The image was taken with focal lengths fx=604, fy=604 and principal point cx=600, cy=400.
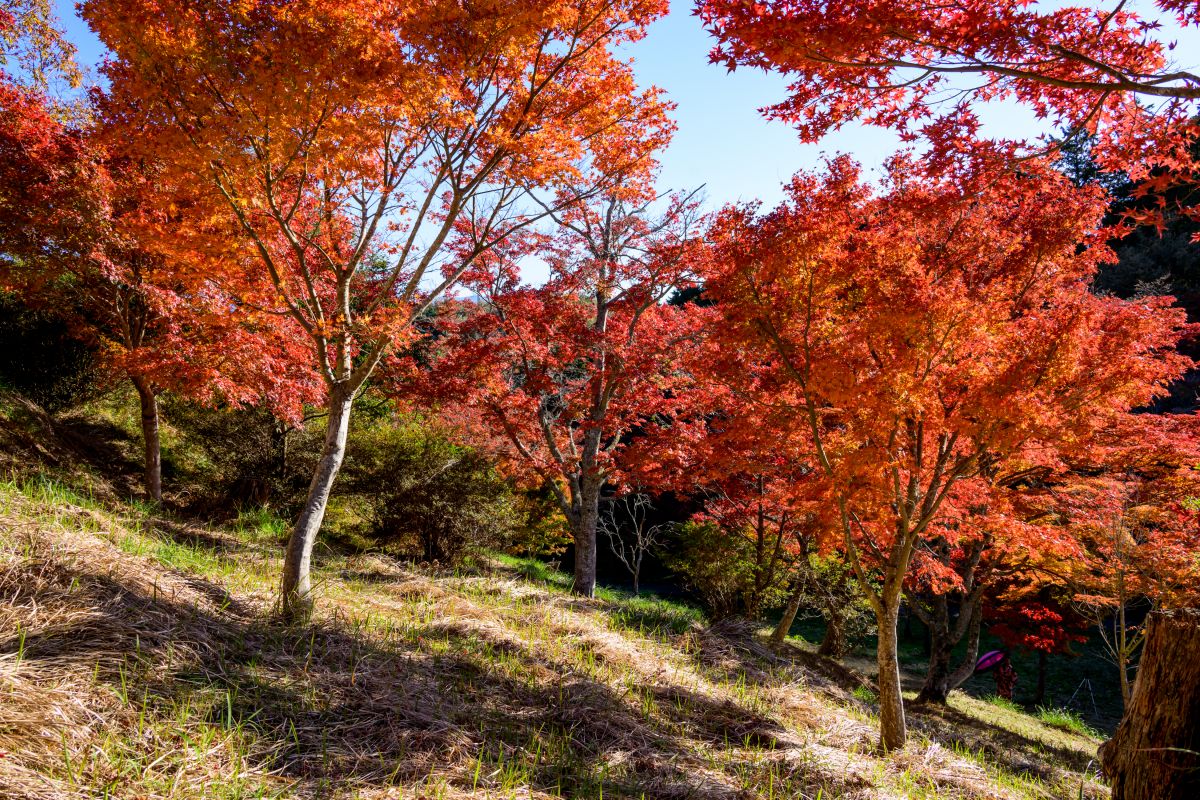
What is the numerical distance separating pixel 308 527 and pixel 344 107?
336cm

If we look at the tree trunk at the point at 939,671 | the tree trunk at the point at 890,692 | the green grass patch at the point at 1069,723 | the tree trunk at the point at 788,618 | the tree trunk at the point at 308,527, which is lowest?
the green grass patch at the point at 1069,723

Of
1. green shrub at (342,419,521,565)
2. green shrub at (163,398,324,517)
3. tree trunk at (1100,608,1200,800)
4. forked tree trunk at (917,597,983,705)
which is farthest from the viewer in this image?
→ forked tree trunk at (917,597,983,705)

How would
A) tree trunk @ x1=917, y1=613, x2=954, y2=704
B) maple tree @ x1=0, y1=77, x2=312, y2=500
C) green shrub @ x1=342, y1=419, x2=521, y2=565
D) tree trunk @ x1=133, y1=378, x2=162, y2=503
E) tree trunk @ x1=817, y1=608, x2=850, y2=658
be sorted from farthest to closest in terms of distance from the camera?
tree trunk @ x1=817, y1=608, x2=850, y2=658 < tree trunk @ x1=917, y1=613, x2=954, y2=704 < green shrub @ x1=342, y1=419, x2=521, y2=565 < tree trunk @ x1=133, y1=378, x2=162, y2=503 < maple tree @ x1=0, y1=77, x2=312, y2=500

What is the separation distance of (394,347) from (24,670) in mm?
3843

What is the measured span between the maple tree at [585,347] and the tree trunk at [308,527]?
328 cm

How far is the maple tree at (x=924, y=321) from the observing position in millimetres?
4602

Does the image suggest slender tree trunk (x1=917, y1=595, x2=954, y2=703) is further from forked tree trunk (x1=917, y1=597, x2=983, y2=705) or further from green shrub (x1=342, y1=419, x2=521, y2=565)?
green shrub (x1=342, y1=419, x2=521, y2=565)

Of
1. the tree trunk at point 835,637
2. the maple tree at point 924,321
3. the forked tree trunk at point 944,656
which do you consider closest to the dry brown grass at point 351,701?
the maple tree at point 924,321

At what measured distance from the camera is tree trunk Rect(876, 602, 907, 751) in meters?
5.00

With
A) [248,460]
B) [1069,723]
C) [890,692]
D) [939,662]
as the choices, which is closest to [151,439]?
[248,460]

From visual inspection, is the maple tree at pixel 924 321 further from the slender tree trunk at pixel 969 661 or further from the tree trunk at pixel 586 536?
the slender tree trunk at pixel 969 661

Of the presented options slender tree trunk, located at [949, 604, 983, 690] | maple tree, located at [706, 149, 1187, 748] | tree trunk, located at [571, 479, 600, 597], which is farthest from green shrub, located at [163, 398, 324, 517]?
slender tree trunk, located at [949, 604, 983, 690]

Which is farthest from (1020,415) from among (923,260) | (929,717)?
(929,717)

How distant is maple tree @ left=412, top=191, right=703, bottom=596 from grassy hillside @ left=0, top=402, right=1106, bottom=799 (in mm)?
2947
